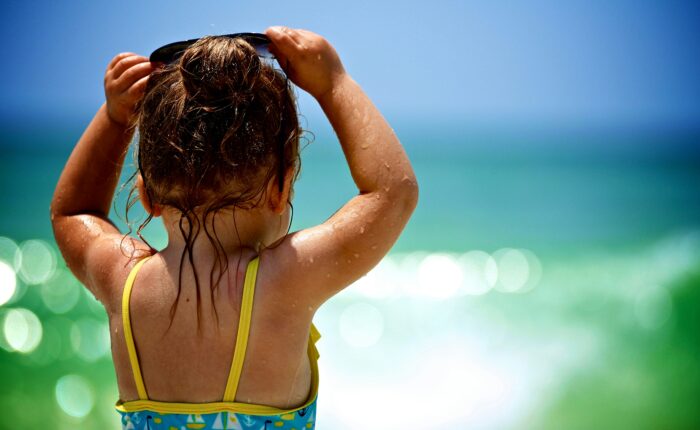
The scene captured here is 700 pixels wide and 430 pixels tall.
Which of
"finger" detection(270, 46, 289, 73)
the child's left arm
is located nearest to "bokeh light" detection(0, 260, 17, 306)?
the child's left arm

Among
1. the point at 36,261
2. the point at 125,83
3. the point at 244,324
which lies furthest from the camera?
the point at 36,261

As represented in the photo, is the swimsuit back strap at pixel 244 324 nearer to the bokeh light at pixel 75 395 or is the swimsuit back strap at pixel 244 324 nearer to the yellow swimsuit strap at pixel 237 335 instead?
the yellow swimsuit strap at pixel 237 335

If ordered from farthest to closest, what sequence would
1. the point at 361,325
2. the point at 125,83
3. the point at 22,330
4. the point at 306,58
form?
the point at 361,325 < the point at 22,330 < the point at 125,83 < the point at 306,58

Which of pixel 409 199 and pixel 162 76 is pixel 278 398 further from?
pixel 162 76

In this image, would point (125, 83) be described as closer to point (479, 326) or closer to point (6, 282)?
point (479, 326)

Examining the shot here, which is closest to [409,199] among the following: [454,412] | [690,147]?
[454,412]

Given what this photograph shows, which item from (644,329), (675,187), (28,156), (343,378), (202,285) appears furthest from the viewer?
(28,156)

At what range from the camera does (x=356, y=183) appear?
116 cm

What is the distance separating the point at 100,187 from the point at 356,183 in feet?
1.84

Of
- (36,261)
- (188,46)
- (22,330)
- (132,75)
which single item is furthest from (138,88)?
(36,261)

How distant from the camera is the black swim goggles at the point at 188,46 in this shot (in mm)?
1165

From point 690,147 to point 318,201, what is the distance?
10689mm

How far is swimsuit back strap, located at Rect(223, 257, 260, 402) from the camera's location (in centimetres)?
108

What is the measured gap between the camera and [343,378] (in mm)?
3916
